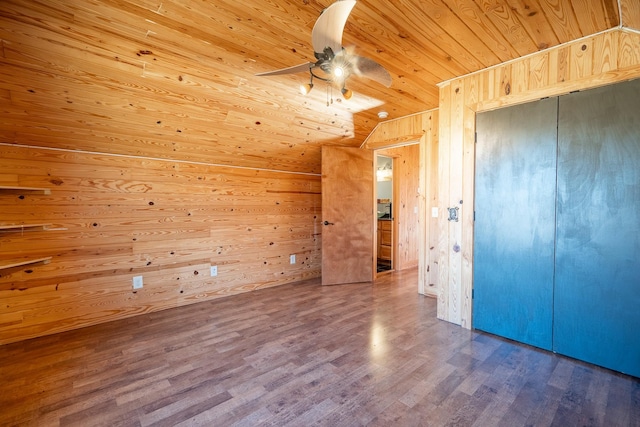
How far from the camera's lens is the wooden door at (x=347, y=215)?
426 cm

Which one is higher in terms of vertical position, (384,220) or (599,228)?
(599,228)

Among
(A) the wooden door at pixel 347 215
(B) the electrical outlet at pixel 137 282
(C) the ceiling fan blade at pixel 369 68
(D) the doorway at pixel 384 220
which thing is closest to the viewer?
(C) the ceiling fan blade at pixel 369 68

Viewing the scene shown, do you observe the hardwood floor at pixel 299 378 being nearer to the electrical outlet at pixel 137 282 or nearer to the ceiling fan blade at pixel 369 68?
→ the electrical outlet at pixel 137 282

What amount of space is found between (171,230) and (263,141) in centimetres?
151

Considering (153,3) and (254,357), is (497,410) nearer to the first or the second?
(254,357)

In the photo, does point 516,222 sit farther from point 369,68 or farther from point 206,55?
point 206,55

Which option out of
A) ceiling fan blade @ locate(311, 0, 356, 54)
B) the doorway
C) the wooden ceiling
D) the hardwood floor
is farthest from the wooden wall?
the doorway

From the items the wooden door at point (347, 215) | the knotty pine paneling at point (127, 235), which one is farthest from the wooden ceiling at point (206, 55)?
the wooden door at point (347, 215)

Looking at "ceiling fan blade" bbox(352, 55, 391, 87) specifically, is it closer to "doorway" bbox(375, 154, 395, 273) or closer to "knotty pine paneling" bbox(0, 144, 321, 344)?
"knotty pine paneling" bbox(0, 144, 321, 344)

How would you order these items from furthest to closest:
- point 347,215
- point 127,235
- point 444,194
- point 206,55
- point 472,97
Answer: point 347,215
point 127,235
point 444,194
point 472,97
point 206,55

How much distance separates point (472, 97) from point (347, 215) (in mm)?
2223

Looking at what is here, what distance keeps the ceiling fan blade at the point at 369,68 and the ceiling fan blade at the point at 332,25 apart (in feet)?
0.50

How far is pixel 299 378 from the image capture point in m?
2.02

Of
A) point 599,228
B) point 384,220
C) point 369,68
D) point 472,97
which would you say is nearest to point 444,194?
point 472,97
